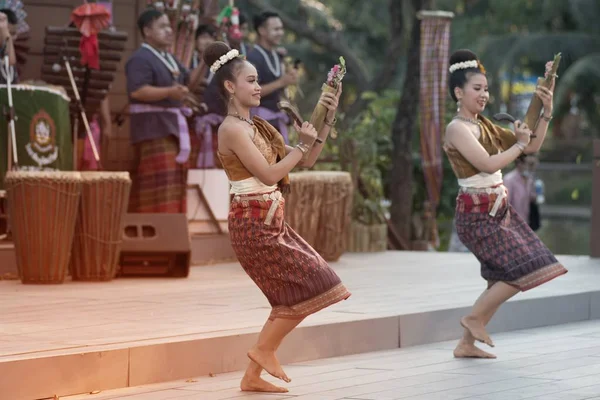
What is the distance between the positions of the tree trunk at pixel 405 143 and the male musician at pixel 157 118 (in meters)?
5.99

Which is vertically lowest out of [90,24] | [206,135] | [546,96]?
[206,135]

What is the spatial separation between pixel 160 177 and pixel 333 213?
4.88 feet

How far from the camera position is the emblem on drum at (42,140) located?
8547 millimetres

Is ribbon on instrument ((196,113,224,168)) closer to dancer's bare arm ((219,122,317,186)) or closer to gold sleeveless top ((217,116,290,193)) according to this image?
gold sleeveless top ((217,116,290,193))

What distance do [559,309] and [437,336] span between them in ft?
4.13

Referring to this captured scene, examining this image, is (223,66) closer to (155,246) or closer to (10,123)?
(10,123)

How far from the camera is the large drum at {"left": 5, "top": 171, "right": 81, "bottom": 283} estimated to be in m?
8.03

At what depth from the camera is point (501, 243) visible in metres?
6.47

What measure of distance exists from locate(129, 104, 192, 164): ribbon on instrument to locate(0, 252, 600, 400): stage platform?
2.82ft

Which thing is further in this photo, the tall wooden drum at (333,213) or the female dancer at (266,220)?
the tall wooden drum at (333,213)

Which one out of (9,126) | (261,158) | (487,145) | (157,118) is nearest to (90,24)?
(157,118)

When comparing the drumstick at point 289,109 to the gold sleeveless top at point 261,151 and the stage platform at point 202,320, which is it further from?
the stage platform at point 202,320

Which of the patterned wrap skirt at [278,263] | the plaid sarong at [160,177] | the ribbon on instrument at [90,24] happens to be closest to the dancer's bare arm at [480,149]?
the patterned wrap skirt at [278,263]

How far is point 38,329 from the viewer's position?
6.05 metres
